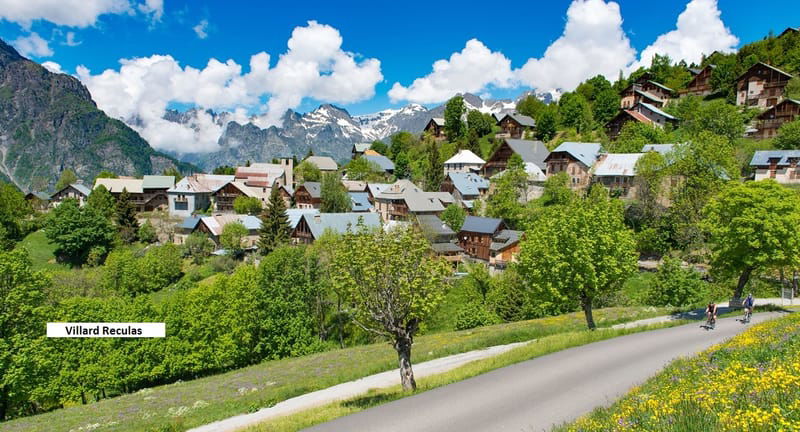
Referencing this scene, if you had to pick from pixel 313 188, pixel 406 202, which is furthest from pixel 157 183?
pixel 406 202

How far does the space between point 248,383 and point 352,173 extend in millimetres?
87336

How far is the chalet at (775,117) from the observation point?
7050 cm

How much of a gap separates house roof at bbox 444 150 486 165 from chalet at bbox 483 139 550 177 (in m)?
4.18

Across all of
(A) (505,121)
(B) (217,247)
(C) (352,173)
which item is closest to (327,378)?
(B) (217,247)

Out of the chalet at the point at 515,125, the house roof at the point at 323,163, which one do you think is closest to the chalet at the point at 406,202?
the chalet at the point at 515,125

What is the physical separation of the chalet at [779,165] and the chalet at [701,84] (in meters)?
47.2

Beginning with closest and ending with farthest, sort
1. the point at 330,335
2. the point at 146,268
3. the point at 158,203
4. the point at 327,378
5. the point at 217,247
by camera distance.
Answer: the point at 327,378, the point at 330,335, the point at 146,268, the point at 217,247, the point at 158,203

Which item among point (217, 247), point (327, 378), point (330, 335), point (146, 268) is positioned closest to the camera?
point (327, 378)

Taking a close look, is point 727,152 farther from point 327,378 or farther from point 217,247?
point 217,247

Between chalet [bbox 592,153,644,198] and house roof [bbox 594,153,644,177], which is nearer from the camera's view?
chalet [bbox 592,153,644,198]

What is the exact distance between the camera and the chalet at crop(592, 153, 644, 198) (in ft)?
225

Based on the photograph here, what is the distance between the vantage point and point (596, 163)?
2953 inches

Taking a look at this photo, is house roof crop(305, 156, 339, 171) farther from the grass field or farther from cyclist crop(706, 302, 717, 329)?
the grass field

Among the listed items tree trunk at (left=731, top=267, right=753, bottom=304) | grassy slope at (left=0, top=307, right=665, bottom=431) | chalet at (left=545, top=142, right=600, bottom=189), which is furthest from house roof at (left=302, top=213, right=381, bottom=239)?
tree trunk at (left=731, top=267, right=753, bottom=304)
